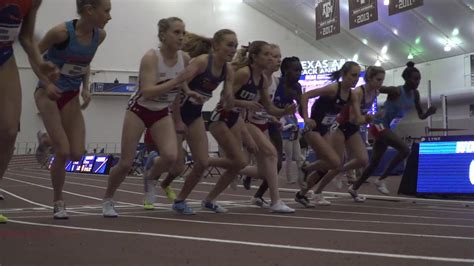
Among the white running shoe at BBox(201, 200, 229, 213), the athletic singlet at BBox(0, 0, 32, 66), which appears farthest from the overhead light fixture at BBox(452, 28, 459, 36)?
the athletic singlet at BBox(0, 0, 32, 66)

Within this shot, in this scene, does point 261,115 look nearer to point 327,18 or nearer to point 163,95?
point 163,95

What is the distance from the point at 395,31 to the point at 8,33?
94.4ft

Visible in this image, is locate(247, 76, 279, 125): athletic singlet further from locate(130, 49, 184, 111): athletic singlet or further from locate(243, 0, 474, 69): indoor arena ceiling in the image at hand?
locate(243, 0, 474, 69): indoor arena ceiling

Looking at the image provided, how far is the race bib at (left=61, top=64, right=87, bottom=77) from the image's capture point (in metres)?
4.76

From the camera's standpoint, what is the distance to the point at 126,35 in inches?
1432

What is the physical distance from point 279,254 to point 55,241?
4.84 feet

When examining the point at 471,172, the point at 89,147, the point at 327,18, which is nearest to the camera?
the point at 471,172

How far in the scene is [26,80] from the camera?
35125 mm

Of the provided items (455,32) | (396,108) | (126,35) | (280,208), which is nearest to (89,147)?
(126,35)

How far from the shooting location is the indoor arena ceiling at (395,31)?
26781 millimetres

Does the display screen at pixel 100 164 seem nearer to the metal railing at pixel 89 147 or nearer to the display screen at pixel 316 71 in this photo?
the display screen at pixel 316 71

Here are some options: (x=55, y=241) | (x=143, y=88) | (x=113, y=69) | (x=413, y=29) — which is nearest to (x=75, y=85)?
(x=143, y=88)

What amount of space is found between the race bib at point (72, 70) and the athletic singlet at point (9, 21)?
1.10m

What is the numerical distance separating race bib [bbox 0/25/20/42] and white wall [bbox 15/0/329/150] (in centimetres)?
3268
